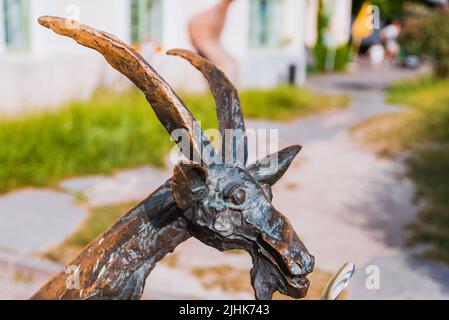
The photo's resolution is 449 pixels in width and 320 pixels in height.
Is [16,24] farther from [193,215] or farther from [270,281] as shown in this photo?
[270,281]

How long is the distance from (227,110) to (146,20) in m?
10.1

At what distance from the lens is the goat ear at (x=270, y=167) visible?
1946 millimetres

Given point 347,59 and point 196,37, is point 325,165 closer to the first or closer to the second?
point 196,37

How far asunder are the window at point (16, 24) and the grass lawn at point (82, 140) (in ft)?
4.00

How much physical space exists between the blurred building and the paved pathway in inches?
78.8

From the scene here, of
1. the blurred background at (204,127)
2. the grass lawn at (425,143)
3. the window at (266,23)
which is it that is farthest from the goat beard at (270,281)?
the window at (266,23)

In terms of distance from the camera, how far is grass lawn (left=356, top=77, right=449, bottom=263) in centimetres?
623

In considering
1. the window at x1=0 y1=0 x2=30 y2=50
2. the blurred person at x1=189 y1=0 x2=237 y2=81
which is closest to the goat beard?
the window at x1=0 y1=0 x2=30 y2=50

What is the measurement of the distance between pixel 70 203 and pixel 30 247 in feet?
4.10

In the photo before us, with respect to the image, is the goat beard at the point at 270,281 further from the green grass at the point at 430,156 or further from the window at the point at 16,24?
the window at the point at 16,24

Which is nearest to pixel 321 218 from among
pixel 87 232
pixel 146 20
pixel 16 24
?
pixel 87 232

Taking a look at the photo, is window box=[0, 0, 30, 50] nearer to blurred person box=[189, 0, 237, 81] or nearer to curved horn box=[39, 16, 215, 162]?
blurred person box=[189, 0, 237, 81]

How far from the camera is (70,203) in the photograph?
6.54m
